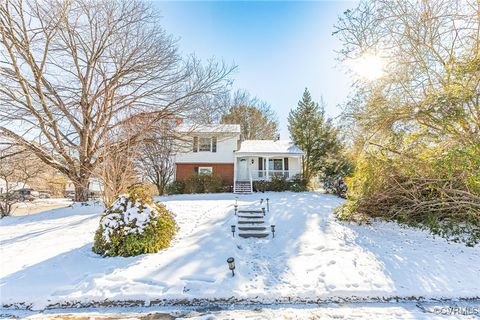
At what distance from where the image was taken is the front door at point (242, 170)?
21.0 metres

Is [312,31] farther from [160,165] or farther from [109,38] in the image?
[160,165]

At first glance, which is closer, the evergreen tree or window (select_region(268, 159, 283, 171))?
window (select_region(268, 159, 283, 171))

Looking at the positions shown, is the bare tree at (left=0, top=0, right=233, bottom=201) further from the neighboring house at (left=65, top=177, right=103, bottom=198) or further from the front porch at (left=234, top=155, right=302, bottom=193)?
the front porch at (left=234, top=155, right=302, bottom=193)

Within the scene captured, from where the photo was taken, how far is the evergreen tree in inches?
859

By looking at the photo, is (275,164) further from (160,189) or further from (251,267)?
(251,267)

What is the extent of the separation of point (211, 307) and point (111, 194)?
20.9 ft

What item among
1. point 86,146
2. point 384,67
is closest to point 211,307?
point 384,67

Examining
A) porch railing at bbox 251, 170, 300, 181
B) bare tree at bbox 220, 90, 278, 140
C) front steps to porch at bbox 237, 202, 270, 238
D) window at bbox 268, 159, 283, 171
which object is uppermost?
bare tree at bbox 220, 90, 278, 140

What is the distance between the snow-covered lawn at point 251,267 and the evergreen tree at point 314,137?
14.6m

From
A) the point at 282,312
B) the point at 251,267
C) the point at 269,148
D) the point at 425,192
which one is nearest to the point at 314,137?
the point at 269,148

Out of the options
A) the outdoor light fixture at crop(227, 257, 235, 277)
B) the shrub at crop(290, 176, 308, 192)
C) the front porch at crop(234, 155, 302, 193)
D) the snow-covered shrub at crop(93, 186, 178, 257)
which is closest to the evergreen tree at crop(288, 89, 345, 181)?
the front porch at crop(234, 155, 302, 193)

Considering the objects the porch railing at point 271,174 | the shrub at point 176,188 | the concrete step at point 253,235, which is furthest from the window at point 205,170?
the concrete step at point 253,235

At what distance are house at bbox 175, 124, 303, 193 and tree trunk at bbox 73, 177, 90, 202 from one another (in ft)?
24.6

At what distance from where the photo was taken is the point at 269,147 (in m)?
21.4
